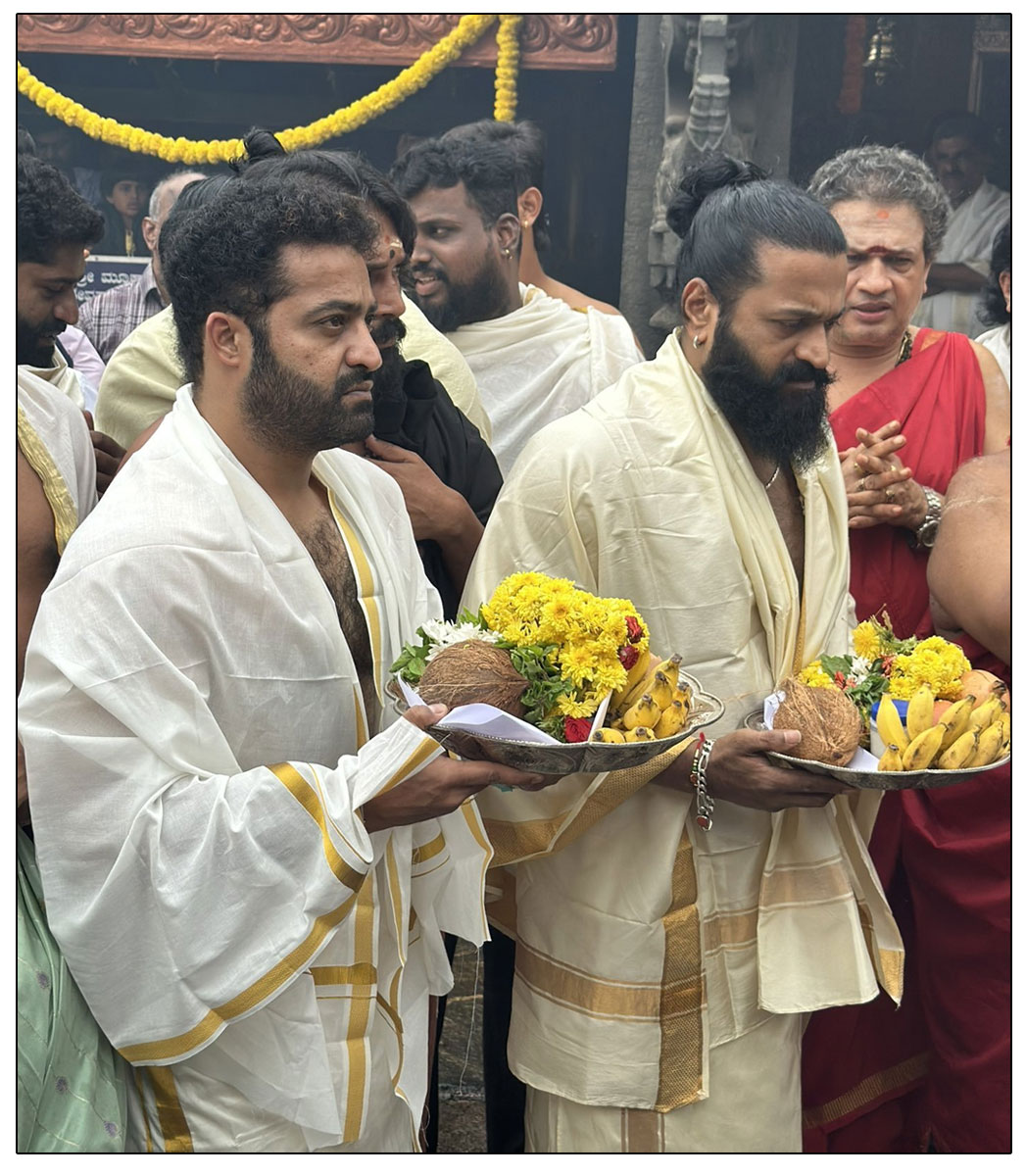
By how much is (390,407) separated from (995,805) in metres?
1.81

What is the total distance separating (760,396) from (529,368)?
182cm

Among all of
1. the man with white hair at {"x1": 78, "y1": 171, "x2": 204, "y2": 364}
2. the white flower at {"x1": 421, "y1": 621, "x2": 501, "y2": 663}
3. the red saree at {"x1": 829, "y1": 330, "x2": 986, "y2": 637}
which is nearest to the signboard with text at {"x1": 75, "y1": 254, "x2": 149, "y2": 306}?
the man with white hair at {"x1": 78, "y1": 171, "x2": 204, "y2": 364}

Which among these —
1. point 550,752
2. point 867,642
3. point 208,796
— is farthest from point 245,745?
point 867,642

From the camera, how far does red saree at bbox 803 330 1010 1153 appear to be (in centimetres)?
330

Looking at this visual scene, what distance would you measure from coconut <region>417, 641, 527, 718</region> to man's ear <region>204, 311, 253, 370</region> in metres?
0.65

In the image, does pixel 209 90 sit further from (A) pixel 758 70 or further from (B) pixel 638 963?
(B) pixel 638 963

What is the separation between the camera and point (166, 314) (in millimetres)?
3557

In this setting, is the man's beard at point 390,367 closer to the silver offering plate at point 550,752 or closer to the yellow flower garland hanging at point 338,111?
the silver offering plate at point 550,752

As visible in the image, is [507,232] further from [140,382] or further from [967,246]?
[967,246]

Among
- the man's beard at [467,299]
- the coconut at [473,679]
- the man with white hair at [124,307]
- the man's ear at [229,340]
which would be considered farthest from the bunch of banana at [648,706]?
the man with white hair at [124,307]

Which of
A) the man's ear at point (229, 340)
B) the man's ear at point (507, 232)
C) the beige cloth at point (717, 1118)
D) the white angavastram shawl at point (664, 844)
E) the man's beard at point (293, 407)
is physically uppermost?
the man's ear at point (507, 232)

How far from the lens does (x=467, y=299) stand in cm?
448

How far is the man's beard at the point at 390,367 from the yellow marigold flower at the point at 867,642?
126 cm

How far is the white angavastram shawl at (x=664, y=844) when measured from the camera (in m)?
2.79
